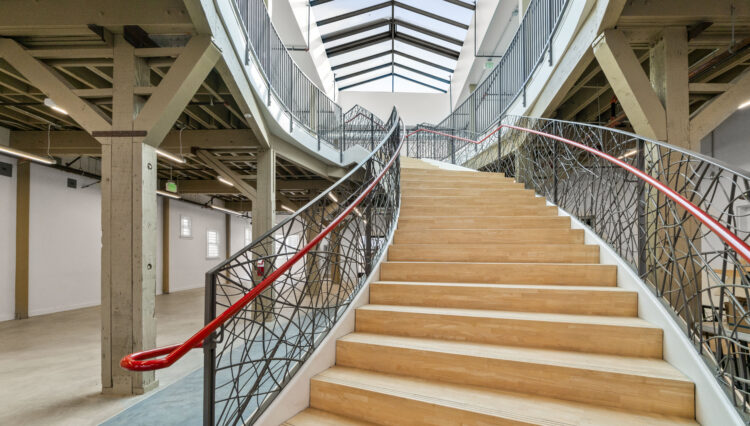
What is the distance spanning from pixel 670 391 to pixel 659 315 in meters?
0.52

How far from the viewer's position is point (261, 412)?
2.02 metres

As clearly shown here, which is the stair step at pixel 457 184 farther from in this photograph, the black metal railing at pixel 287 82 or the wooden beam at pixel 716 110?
the black metal railing at pixel 287 82

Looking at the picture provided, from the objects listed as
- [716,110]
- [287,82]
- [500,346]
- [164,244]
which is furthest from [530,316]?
[164,244]

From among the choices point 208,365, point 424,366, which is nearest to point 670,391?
point 424,366

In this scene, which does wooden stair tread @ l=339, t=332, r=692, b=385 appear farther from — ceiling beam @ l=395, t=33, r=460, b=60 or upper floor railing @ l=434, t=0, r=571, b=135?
ceiling beam @ l=395, t=33, r=460, b=60

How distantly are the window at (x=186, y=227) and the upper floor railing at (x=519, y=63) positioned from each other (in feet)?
31.1

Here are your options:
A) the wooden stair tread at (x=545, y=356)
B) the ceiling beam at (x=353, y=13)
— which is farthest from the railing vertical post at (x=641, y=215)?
the ceiling beam at (x=353, y=13)

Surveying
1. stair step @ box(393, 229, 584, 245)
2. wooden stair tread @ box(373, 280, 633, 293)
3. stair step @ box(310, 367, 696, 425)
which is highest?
stair step @ box(393, 229, 584, 245)

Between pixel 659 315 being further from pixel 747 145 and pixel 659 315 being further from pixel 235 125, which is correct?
pixel 747 145

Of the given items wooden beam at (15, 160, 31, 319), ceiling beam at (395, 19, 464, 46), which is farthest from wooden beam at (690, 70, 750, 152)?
ceiling beam at (395, 19, 464, 46)

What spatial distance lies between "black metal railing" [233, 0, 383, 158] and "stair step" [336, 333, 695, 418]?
13.4 ft

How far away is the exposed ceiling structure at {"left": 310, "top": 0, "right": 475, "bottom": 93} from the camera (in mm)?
A: 12469

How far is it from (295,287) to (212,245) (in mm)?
13351

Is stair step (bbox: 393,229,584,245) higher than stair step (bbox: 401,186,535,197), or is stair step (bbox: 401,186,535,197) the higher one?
stair step (bbox: 401,186,535,197)
